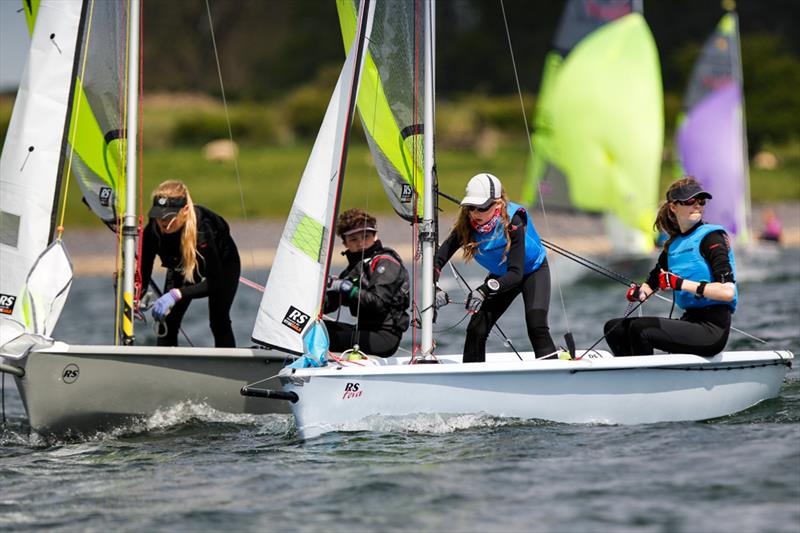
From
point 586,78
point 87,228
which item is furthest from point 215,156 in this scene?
point 586,78

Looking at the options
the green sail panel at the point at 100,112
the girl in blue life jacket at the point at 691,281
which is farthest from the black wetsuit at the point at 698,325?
the green sail panel at the point at 100,112

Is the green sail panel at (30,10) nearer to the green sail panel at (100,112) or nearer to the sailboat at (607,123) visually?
the green sail panel at (100,112)

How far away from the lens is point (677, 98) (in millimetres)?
36188

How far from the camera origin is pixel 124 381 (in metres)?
7.47

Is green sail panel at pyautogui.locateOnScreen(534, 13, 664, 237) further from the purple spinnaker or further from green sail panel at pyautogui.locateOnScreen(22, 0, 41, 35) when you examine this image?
green sail panel at pyautogui.locateOnScreen(22, 0, 41, 35)

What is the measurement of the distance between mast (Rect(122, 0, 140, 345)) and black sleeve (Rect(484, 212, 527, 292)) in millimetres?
2228

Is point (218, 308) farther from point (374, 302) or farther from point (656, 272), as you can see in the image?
point (656, 272)

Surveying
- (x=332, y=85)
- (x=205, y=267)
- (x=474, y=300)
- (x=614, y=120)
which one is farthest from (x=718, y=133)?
(x=332, y=85)

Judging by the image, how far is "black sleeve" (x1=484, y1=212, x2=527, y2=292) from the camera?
6777 millimetres

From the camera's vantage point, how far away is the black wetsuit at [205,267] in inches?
305

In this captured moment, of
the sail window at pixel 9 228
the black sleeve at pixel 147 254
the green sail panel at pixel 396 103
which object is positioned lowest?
the black sleeve at pixel 147 254

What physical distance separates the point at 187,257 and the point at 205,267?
0.67ft

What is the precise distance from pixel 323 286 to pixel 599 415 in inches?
60.9

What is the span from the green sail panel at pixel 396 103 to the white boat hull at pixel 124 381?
3.78ft
